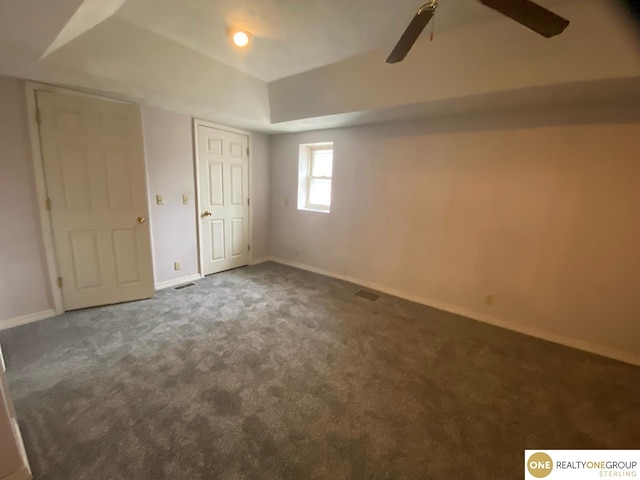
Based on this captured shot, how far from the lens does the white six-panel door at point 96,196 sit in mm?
2559

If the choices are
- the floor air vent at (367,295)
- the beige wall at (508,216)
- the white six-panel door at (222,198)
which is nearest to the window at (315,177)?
the beige wall at (508,216)

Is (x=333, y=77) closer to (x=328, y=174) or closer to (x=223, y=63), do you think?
(x=223, y=63)

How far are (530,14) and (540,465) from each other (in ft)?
7.31

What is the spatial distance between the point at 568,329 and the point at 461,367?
1.34 m

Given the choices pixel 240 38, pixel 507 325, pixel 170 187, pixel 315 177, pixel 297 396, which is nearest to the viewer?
pixel 297 396

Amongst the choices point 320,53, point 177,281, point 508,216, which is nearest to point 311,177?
point 320,53

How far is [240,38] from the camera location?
2.31 metres

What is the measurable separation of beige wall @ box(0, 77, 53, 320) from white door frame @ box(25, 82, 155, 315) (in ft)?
0.13

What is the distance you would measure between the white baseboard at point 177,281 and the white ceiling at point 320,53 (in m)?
2.17

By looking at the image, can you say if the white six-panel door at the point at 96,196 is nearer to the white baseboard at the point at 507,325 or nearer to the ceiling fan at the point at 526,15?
the white baseboard at the point at 507,325

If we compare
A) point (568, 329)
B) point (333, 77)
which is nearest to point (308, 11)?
point (333, 77)

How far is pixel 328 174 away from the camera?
423cm

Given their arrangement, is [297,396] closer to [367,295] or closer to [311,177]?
[367,295]

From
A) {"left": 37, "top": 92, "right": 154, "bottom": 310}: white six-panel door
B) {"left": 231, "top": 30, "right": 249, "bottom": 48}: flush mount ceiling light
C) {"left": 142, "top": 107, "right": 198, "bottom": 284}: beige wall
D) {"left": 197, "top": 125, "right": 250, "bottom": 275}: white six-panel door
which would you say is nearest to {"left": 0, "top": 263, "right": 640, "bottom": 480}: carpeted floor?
{"left": 37, "top": 92, "right": 154, "bottom": 310}: white six-panel door
